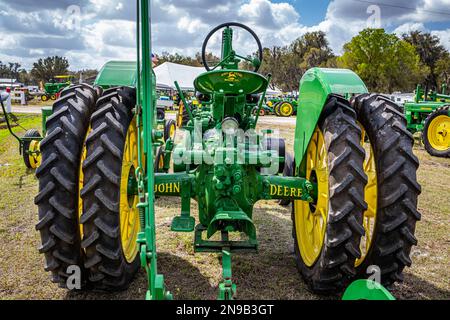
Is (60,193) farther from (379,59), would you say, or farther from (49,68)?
(49,68)

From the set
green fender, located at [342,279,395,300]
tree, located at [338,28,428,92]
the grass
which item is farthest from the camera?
tree, located at [338,28,428,92]

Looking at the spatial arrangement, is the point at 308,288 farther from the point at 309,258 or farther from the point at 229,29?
the point at 229,29

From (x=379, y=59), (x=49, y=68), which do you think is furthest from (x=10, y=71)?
(x=379, y=59)

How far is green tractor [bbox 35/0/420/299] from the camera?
279 cm

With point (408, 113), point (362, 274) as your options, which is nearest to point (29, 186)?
point (362, 274)

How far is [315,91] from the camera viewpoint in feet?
10.9

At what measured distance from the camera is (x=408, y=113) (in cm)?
1337

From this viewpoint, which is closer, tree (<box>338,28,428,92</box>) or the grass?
the grass

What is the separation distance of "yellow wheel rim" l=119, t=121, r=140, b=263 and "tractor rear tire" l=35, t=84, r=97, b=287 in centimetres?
35

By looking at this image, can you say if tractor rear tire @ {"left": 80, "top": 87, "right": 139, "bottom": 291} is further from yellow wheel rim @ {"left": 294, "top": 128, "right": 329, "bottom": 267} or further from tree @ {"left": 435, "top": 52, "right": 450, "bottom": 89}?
tree @ {"left": 435, "top": 52, "right": 450, "bottom": 89}

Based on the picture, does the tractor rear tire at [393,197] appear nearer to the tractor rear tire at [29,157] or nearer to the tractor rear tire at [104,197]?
the tractor rear tire at [104,197]

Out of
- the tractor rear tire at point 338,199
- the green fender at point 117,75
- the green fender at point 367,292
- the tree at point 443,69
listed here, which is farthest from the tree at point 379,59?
the green fender at point 367,292

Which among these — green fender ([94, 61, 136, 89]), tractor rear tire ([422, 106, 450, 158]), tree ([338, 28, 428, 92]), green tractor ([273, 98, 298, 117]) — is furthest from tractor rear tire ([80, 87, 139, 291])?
tree ([338, 28, 428, 92])

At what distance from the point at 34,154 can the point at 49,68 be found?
54.7 m
